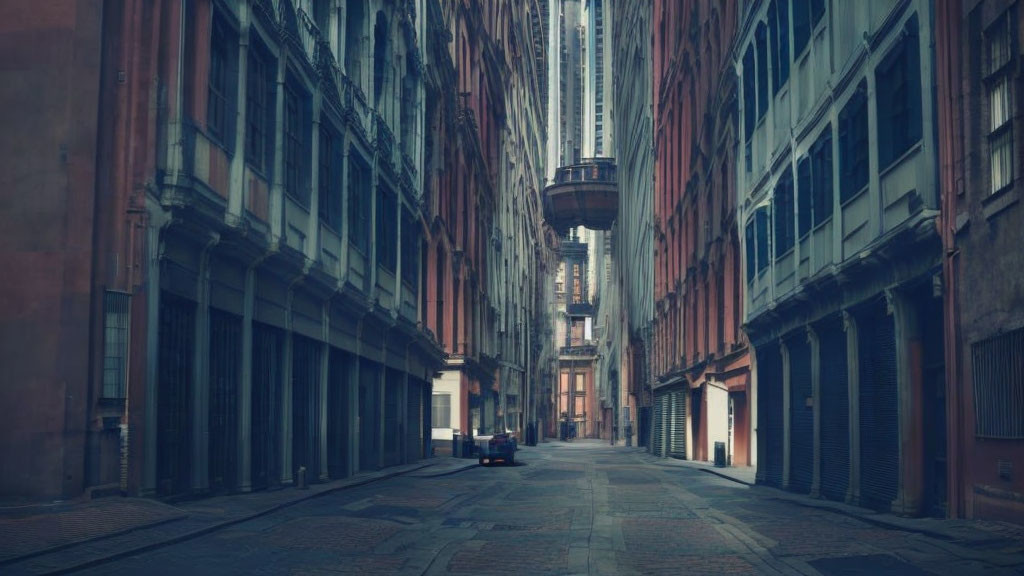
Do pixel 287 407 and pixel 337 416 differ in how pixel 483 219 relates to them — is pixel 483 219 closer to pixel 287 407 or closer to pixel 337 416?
pixel 337 416

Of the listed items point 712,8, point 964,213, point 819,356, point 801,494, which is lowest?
point 801,494

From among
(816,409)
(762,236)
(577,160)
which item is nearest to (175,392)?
(816,409)

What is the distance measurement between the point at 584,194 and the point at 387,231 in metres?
68.9

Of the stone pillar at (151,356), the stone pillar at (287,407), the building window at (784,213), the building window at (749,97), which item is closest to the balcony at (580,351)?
the building window at (749,97)

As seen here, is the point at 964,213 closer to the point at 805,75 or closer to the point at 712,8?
the point at 805,75

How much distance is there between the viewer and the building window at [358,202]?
104 ft

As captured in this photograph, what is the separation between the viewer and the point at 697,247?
48.5 metres

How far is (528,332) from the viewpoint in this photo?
319ft

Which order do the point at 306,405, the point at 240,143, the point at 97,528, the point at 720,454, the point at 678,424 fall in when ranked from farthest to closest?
1. the point at 678,424
2. the point at 720,454
3. the point at 306,405
4. the point at 240,143
5. the point at 97,528

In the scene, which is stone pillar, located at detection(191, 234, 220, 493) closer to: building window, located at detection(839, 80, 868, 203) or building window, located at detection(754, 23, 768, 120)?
building window, located at detection(839, 80, 868, 203)

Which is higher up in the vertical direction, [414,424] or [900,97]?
[900,97]

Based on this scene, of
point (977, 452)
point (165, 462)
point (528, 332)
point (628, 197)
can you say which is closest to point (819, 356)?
point (977, 452)

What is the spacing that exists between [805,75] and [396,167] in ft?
52.5

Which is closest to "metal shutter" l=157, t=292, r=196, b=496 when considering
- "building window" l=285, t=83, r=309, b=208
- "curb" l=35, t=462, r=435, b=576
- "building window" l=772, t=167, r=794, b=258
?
"curb" l=35, t=462, r=435, b=576
